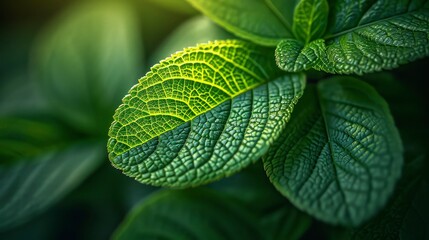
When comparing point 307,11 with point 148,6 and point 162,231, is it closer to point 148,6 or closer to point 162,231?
point 162,231

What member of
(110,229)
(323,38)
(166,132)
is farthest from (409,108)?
(110,229)

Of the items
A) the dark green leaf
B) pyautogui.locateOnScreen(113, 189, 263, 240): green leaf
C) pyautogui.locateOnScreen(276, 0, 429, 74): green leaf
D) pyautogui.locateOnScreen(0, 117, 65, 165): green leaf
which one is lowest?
the dark green leaf

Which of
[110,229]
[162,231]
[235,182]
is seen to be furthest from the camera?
[110,229]

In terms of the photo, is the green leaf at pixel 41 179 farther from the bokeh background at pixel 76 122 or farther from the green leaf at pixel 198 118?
the green leaf at pixel 198 118

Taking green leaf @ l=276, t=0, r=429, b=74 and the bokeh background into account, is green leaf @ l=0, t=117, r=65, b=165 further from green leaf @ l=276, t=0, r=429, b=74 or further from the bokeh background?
green leaf @ l=276, t=0, r=429, b=74

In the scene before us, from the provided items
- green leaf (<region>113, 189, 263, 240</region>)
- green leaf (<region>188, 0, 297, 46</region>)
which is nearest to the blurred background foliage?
green leaf (<region>113, 189, 263, 240</region>)

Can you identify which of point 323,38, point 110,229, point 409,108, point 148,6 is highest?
point 148,6

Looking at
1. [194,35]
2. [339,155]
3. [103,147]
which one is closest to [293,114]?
[339,155]
